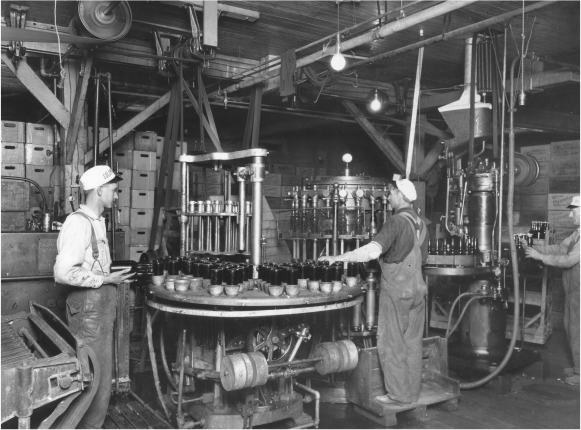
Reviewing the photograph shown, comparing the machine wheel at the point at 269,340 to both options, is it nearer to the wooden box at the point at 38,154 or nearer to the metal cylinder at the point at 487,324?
the metal cylinder at the point at 487,324

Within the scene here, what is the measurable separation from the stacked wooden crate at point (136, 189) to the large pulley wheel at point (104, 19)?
2.23m

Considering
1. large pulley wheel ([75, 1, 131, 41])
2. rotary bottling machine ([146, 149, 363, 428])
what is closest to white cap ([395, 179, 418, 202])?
rotary bottling machine ([146, 149, 363, 428])

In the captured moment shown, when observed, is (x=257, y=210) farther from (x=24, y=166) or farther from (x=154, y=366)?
(x=24, y=166)

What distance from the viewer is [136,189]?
25.6 ft

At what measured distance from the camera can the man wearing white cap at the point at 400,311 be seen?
16.1 feet

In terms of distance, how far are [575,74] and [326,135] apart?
7.32m

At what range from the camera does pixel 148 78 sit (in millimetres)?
8602

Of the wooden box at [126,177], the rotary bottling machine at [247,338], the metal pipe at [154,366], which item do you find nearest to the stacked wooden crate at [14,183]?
the wooden box at [126,177]

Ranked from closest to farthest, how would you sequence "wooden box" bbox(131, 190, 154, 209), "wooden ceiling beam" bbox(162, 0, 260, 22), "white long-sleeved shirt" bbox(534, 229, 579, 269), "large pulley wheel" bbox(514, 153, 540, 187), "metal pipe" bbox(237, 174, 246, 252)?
"metal pipe" bbox(237, 174, 246, 252), "wooden ceiling beam" bbox(162, 0, 260, 22), "white long-sleeved shirt" bbox(534, 229, 579, 269), "wooden box" bbox(131, 190, 154, 209), "large pulley wheel" bbox(514, 153, 540, 187)

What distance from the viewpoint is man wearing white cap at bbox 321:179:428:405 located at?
4.90 meters

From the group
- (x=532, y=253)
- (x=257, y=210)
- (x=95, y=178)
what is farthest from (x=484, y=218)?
(x=95, y=178)

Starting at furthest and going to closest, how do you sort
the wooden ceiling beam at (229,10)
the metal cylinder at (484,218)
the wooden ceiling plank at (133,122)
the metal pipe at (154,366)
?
the wooden ceiling plank at (133,122) → the metal cylinder at (484,218) → the wooden ceiling beam at (229,10) → the metal pipe at (154,366)

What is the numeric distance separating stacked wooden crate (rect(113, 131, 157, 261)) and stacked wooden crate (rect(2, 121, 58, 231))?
35.9 inches

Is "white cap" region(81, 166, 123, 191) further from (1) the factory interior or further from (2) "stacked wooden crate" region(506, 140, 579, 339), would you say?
(2) "stacked wooden crate" region(506, 140, 579, 339)
